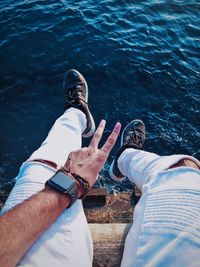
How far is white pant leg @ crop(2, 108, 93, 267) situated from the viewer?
6.00 feet

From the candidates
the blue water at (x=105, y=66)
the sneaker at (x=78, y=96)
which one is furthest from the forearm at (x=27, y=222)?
the blue water at (x=105, y=66)

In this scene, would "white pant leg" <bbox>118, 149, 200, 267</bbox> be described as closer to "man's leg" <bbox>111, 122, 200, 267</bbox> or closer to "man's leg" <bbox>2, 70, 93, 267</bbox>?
"man's leg" <bbox>111, 122, 200, 267</bbox>

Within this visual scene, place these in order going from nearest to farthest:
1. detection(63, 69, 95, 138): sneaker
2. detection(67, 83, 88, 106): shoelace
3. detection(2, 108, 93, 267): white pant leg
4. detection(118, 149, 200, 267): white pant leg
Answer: detection(118, 149, 200, 267): white pant leg → detection(2, 108, 93, 267): white pant leg → detection(63, 69, 95, 138): sneaker → detection(67, 83, 88, 106): shoelace

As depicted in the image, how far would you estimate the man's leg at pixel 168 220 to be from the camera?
1673 mm

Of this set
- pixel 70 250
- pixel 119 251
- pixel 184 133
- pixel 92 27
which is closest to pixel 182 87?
pixel 184 133

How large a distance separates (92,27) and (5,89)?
10.1 feet

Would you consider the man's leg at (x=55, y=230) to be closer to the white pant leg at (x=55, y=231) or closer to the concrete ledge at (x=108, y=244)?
the white pant leg at (x=55, y=231)

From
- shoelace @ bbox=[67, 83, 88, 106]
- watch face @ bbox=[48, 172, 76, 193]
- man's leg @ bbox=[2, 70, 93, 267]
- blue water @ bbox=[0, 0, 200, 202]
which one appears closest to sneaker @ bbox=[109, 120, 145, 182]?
blue water @ bbox=[0, 0, 200, 202]

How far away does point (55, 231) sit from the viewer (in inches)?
78.7

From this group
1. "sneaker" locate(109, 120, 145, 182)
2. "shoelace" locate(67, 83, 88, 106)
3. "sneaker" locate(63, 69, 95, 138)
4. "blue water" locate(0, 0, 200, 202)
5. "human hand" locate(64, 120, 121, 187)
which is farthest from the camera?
"blue water" locate(0, 0, 200, 202)

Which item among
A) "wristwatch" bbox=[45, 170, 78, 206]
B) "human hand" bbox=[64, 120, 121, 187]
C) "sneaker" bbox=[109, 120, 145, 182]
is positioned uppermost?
A: "wristwatch" bbox=[45, 170, 78, 206]

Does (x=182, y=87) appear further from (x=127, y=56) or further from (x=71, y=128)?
(x=71, y=128)

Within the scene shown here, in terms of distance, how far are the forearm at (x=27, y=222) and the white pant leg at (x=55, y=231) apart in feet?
0.20

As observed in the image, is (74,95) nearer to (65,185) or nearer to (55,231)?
(65,185)
